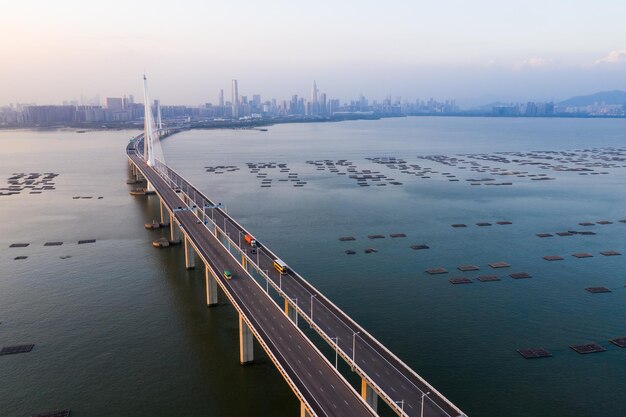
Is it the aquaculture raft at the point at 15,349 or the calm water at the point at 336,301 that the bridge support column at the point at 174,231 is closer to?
the calm water at the point at 336,301

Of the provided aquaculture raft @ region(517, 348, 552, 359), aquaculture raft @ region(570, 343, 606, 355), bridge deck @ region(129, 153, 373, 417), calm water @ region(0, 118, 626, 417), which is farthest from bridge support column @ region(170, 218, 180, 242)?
aquaculture raft @ region(570, 343, 606, 355)

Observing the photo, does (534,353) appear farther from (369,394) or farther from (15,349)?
(15,349)

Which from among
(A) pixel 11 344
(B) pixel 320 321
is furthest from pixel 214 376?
(A) pixel 11 344

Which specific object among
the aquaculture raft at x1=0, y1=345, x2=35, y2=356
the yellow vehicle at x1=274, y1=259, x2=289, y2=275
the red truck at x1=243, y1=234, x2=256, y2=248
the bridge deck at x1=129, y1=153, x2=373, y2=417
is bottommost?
the aquaculture raft at x1=0, y1=345, x2=35, y2=356

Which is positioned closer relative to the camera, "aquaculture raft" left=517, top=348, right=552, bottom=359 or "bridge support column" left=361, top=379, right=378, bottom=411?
"bridge support column" left=361, top=379, right=378, bottom=411

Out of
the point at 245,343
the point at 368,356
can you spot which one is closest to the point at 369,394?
the point at 368,356

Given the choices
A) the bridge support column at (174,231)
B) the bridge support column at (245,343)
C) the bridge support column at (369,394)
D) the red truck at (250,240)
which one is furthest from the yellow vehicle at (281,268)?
the bridge support column at (174,231)

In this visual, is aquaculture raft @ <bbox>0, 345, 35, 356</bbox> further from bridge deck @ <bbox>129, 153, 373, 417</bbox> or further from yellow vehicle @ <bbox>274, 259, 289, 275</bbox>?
yellow vehicle @ <bbox>274, 259, 289, 275</bbox>

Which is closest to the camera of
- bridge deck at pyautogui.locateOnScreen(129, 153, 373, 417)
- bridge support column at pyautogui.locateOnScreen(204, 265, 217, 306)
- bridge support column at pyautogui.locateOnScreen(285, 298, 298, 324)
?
bridge deck at pyautogui.locateOnScreen(129, 153, 373, 417)

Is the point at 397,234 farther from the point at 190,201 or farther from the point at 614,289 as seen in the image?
the point at 190,201
